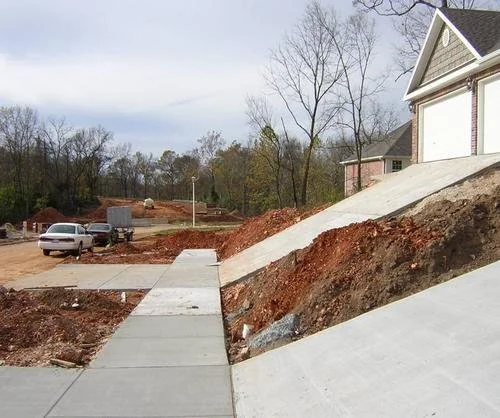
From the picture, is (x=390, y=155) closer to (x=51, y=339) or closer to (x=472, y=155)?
(x=472, y=155)

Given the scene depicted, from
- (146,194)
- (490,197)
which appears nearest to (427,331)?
(490,197)

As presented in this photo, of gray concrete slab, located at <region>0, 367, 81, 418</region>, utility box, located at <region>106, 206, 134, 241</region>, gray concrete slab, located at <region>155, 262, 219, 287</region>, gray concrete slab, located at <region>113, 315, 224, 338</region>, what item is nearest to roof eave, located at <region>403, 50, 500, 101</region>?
gray concrete slab, located at <region>155, 262, 219, 287</region>

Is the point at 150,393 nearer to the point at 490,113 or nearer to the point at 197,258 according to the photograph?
the point at 490,113

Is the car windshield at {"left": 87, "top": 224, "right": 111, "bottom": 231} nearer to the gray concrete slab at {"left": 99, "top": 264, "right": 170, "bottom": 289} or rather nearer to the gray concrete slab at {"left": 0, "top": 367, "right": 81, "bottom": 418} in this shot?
the gray concrete slab at {"left": 99, "top": 264, "right": 170, "bottom": 289}

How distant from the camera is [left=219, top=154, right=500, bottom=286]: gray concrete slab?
1333 centimetres

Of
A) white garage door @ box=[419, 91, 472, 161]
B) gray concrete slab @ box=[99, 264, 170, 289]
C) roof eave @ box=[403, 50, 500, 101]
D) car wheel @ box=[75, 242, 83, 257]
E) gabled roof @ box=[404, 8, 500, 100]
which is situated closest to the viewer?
gray concrete slab @ box=[99, 264, 170, 289]

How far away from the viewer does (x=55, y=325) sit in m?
8.09

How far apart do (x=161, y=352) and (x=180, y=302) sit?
3.72m

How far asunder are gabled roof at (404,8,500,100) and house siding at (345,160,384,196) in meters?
21.6

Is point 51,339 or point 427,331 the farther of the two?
point 51,339

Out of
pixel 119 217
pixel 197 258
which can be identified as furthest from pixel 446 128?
pixel 119 217

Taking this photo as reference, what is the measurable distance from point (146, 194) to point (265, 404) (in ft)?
375

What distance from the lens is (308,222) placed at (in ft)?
58.1

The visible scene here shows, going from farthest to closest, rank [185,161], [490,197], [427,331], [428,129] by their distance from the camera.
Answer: [185,161]
[428,129]
[490,197]
[427,331]
